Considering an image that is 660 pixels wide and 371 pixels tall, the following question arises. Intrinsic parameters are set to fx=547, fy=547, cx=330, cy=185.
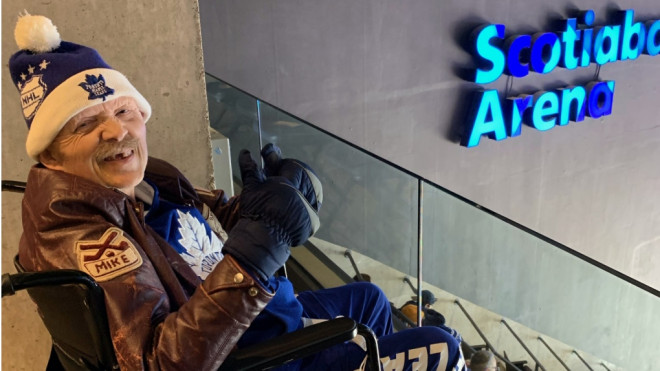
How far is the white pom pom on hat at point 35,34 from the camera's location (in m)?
1.27

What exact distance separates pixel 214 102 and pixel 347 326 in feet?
8.53

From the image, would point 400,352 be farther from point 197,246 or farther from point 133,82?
point 133,82

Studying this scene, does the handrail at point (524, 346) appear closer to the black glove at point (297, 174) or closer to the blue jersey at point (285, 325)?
the blue jersey at point (285, 325)

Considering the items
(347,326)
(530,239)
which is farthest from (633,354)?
(347,326)

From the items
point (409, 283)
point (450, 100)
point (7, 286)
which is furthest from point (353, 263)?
point (450, 100)

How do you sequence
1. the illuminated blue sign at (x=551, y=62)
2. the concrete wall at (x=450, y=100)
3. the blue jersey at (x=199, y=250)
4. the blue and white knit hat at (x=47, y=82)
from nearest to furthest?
the blue and white knit hat at (x=47, y=82), the blue jersey at (x=199, y=250), the concrete wall at (x=450, y=100), the illuminated blue sign at (x=551, y=62)

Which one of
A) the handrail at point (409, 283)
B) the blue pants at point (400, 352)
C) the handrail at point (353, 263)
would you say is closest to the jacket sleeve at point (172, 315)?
the blue pants at point (400, 352)

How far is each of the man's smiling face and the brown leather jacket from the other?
68 mm

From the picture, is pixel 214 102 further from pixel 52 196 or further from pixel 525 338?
pixel 525 338

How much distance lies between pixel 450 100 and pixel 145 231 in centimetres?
478

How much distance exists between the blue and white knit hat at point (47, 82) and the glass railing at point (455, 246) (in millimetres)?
1463

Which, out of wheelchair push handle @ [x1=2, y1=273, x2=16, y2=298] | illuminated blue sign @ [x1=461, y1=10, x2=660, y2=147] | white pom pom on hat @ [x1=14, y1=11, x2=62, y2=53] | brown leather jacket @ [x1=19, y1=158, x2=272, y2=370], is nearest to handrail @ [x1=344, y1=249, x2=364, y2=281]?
brown leather jacket @ [x1=19, y1=158, x2=272, y2=370]

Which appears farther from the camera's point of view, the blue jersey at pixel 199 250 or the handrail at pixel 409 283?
the handrail at pixel 409 283

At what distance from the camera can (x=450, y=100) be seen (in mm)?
5625
